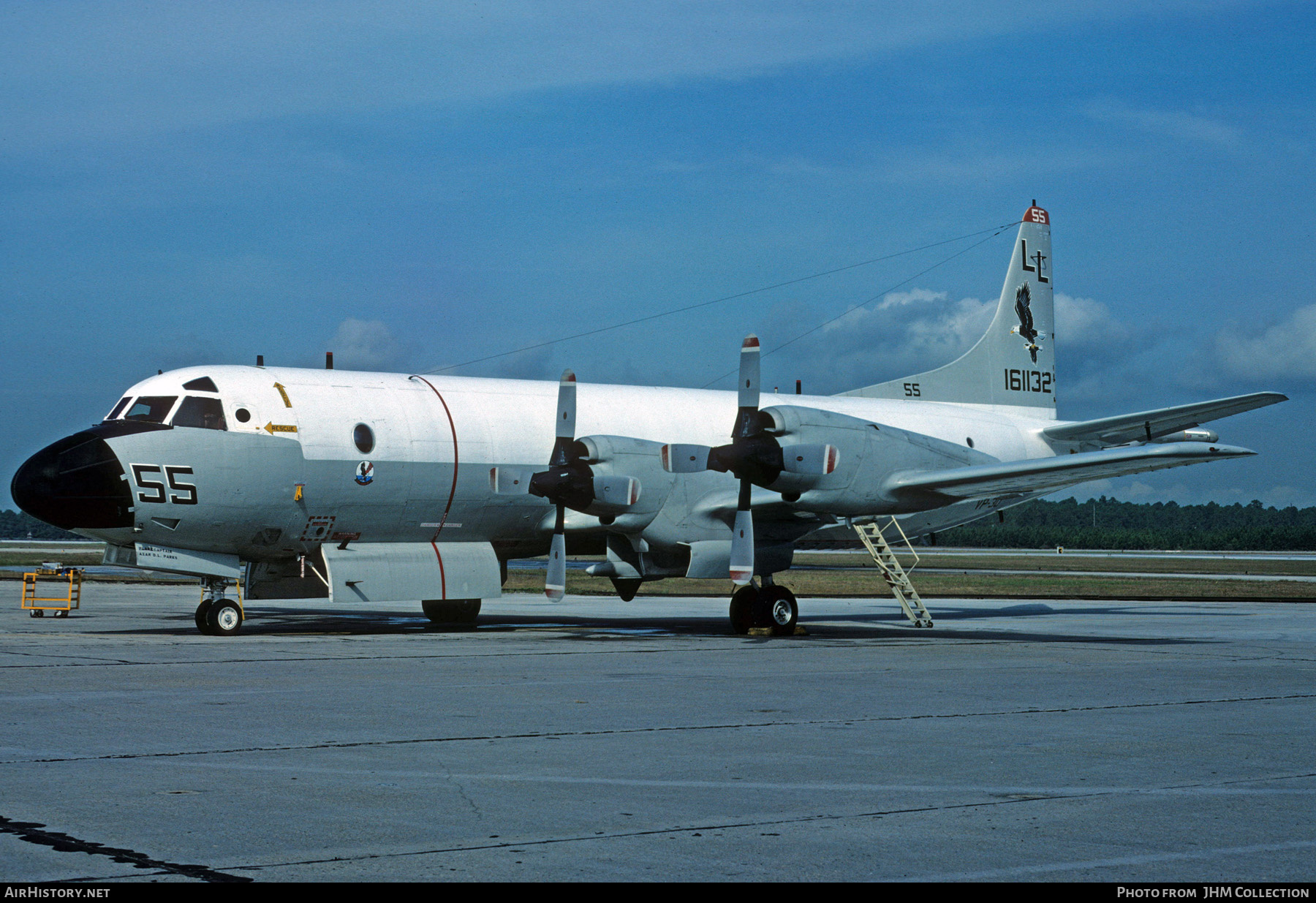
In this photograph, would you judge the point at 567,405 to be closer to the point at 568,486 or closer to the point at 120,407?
the point at 568,486

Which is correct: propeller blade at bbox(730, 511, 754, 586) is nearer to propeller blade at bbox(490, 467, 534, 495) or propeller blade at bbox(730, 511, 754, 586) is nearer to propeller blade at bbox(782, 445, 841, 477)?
propeller blade at bbox(782, 445, 841, 477)

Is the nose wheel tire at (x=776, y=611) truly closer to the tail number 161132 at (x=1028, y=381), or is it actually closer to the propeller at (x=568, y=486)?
the propeller at (x=568, y=486)

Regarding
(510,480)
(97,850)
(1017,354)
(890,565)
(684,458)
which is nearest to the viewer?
(97,850)

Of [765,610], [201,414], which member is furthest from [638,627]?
[201,414]

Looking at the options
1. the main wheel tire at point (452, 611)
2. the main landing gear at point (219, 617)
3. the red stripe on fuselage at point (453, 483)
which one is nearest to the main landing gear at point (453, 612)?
Answer: the main wheel tire at point (452, 611)

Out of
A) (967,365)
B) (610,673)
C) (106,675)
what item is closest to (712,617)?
(967,365)

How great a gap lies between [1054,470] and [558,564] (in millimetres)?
8346

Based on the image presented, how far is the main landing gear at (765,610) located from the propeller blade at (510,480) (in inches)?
→ 163

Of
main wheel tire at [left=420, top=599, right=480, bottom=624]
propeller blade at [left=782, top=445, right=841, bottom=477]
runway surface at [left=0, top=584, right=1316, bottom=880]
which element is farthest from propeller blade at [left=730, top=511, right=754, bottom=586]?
main wheel tire at [left=420, top=599, right=480, bottom=624]

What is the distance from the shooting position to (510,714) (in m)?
11.6

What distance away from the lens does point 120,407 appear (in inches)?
818

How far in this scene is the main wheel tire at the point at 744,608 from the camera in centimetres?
2214

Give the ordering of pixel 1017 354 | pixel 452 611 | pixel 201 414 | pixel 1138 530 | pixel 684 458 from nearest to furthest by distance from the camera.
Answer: pixel 201 414 → pixel 684 458 → pixel 452 611 → pixel 1017 354 → pixel 1138 530

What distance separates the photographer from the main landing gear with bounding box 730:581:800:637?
21.9 meters
